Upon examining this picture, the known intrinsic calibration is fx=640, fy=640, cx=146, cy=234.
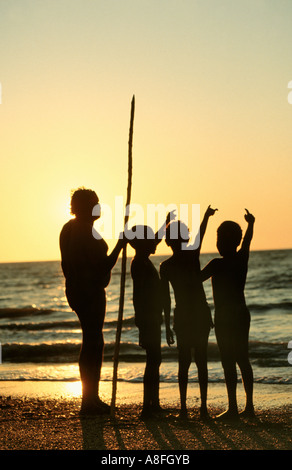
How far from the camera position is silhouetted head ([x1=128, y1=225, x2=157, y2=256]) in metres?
6.30

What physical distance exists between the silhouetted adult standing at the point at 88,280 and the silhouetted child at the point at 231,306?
3.54 feet

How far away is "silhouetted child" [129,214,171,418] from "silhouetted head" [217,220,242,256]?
59 centimetres

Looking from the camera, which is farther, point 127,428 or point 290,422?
point 290,422

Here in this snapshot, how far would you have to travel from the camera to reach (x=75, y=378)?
1080 centimetres

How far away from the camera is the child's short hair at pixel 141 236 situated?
6293 millimetres

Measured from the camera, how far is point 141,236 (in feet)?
20.7

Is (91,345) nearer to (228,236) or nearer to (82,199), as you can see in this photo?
(82,199)

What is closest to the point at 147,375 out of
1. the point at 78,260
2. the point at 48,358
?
the point at 78,260

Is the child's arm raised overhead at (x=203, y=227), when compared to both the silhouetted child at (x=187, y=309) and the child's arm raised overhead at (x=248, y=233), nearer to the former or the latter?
the silhouetted child at (x=187, y=309)

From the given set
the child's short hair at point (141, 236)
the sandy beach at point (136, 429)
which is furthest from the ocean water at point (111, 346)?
the child's short hair at point (141, 236)

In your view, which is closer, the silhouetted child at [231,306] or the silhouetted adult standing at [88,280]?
the silhouetted child at [231,306]

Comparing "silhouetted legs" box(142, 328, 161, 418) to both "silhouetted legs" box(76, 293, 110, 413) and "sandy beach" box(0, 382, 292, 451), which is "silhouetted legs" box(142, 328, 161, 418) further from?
"silhouetted legs" box(76, 293, 110, 413)
